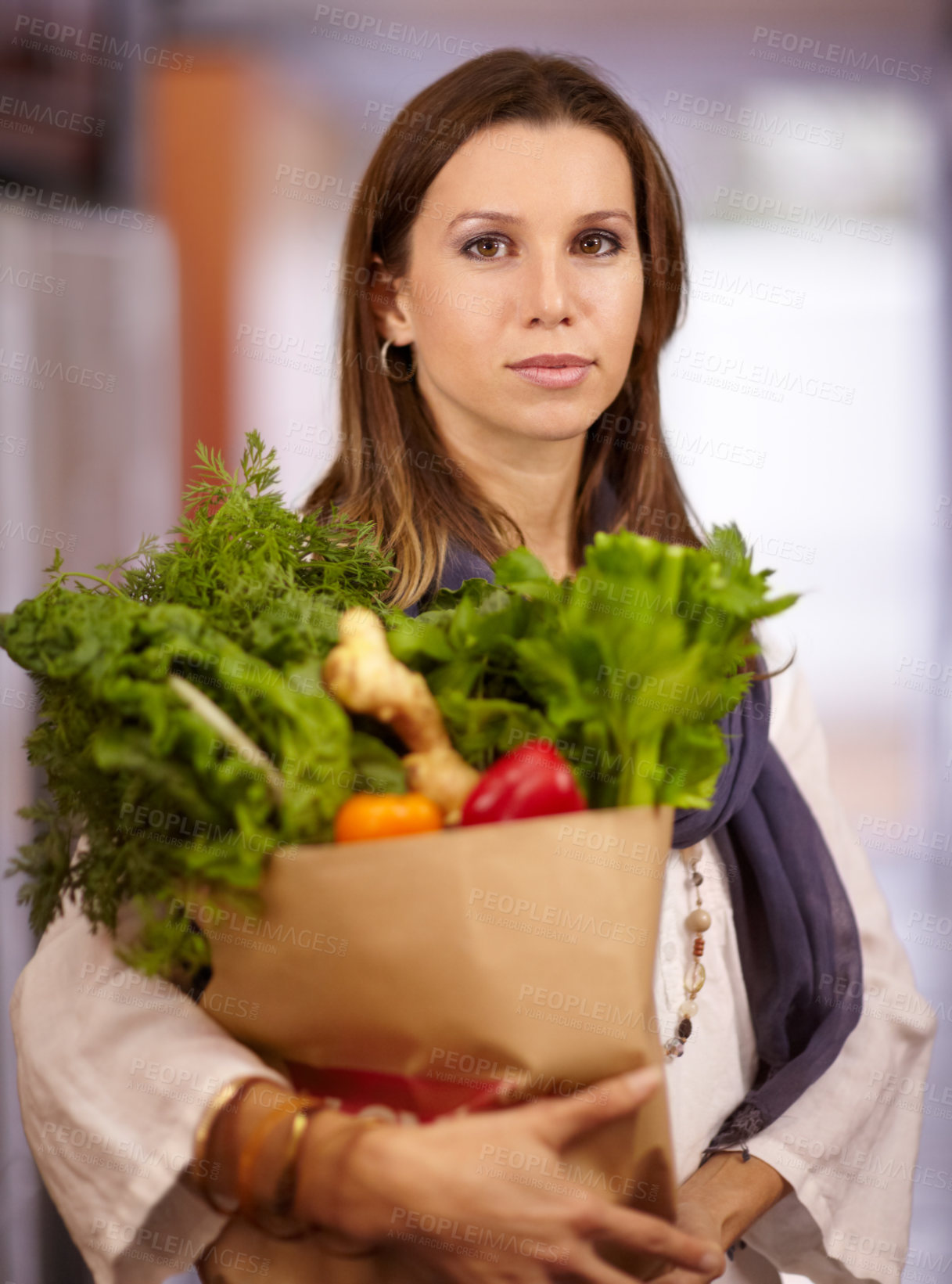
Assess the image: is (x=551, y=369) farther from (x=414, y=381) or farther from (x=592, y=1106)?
(x=592, y=1106)

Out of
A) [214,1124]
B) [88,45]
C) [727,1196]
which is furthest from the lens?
[88,45]

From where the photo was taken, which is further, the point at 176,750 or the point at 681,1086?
the point at 681,1086

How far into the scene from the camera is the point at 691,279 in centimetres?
273

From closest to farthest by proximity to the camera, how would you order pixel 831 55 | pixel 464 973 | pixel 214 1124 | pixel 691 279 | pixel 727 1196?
pixel 464 973 → pixel 214 1124 → pixel 727 1196 → pixel 691 279 → pixel 831 55

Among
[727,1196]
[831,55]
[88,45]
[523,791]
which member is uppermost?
[831,55]

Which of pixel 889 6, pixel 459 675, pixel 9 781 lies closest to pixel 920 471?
pixel 889 6

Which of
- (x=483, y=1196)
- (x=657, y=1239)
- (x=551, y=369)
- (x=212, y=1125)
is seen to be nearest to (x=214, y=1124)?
(x=212, y=1125)

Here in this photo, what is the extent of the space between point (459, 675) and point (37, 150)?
2.62 meters

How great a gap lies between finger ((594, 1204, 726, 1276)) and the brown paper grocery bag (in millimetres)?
19

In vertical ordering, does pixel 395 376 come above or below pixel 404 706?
above

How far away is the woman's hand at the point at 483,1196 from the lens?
2.33ft

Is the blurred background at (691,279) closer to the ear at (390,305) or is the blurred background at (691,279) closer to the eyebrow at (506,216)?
the ear at (390,305)

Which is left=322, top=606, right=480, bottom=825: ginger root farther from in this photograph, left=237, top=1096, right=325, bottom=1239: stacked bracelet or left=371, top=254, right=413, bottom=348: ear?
left=371, top=254, right=413, bottom=348: ear

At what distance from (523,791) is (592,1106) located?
211mm
